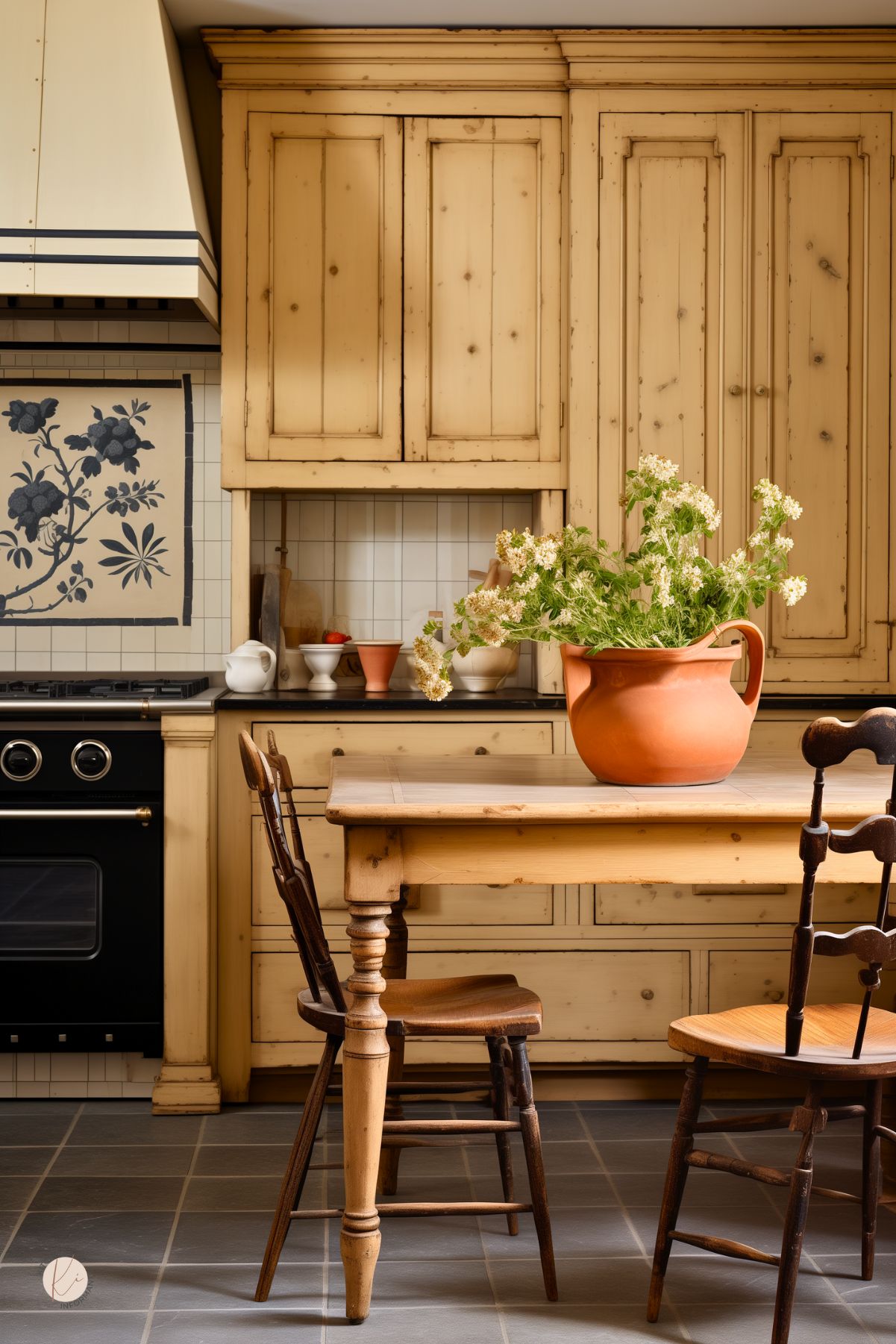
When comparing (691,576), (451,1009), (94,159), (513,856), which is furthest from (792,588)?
(94,159)

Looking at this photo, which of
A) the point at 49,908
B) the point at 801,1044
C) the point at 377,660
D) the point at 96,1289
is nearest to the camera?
the point at 801,1044

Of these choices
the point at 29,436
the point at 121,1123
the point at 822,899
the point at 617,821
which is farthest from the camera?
the point at 29,436

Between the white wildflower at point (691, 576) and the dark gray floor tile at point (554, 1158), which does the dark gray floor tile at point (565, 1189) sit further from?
the white wildflower at point (691, 576)

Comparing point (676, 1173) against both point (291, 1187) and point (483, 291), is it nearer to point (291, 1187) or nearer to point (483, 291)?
point (291, 1187)

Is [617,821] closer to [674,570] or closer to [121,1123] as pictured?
[674,570]

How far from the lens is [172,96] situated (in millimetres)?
3219

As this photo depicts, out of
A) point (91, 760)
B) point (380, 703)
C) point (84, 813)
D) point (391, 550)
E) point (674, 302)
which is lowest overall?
point (84, 813)

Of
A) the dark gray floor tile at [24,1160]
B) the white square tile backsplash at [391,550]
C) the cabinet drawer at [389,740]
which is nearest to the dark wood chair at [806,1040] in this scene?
the cabinet drawer at [389,740]

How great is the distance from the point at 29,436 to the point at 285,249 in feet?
3.14

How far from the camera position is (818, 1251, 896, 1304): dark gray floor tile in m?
2.21

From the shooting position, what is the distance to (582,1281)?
2.24 metres

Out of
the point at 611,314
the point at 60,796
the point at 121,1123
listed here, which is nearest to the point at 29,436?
the point at 60,796

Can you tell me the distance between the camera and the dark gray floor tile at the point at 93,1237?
2.34 meters

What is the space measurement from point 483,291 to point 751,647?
156 centimetres
